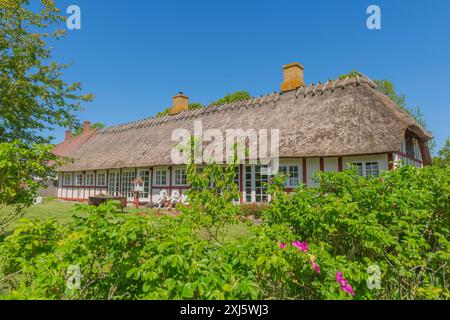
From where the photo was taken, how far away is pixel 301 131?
47.7 feet

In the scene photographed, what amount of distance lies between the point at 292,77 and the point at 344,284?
1790cm

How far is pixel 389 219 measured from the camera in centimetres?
352

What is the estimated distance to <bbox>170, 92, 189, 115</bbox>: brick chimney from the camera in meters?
25.0

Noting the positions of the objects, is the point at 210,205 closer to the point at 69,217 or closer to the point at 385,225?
the point at 385,225

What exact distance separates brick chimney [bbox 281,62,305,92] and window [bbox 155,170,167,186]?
389 inches

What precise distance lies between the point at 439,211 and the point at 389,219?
100 centimetres

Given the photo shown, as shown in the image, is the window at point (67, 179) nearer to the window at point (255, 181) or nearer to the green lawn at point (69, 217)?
the green lawn at point (69, 217)

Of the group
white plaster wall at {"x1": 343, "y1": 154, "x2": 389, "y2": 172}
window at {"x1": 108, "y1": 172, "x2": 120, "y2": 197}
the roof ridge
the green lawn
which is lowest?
the green lawn

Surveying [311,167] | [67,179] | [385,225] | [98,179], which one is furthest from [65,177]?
[385,225]

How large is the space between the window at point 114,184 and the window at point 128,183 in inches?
30.0

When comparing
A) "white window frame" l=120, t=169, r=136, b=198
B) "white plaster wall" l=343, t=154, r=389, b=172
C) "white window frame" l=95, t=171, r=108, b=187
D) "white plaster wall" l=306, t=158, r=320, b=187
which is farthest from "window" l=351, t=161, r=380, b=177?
"white window frame" l=95, t=171, r=108, b=187

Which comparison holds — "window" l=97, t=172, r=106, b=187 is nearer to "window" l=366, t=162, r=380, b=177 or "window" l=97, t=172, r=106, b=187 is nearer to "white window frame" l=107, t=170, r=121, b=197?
"white window frame" l=107, t=170, r=121, b=197
